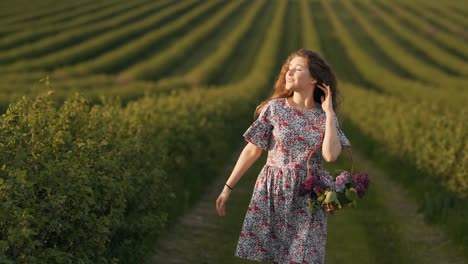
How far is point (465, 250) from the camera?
1036 centimetres

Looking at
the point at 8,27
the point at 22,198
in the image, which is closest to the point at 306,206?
the point at 22,198

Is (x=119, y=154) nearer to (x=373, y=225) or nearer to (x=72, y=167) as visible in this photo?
(x=72, y=167)

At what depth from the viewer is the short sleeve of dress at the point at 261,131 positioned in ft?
21.5

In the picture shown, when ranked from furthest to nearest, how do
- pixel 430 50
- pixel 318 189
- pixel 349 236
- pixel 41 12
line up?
pixel 41 12 → pixel 430 50 → pixel 349 236 → pixel 318 189

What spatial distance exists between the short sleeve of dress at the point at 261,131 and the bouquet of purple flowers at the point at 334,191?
0.50 m

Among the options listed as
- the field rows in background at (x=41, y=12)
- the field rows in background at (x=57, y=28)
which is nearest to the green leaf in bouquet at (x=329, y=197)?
the field rows in background at (x=57, y=28)

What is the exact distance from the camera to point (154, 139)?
1084cm

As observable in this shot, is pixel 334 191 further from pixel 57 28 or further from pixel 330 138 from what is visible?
pixel 57 28

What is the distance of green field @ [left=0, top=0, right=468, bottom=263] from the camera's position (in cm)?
619

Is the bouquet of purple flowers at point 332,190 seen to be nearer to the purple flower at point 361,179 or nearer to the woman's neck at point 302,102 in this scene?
the purple flower at point 361,179

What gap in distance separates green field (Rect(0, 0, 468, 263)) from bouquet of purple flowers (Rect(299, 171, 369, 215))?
1.49 m

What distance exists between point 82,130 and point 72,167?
2.74m

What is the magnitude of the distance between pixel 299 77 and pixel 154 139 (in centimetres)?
462

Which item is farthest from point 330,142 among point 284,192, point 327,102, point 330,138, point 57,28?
point 57,28
